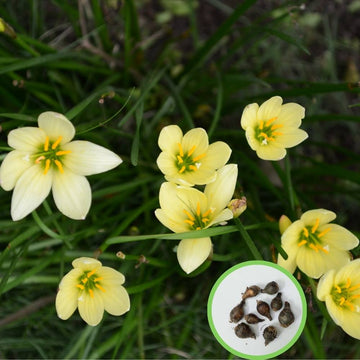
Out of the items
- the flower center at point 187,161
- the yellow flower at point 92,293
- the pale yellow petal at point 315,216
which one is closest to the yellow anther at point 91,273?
the yellow flower at point 92,293

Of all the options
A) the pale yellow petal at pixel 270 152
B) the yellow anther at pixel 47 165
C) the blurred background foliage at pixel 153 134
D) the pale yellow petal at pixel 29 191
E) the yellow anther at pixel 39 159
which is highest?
the yellow anther at pixel 39 159

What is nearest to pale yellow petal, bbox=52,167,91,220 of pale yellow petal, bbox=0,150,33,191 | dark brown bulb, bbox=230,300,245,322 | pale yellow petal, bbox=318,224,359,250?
pale yellow petal, bbox=0,150,33,191

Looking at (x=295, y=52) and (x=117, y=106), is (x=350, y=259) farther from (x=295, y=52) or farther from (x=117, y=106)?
(x=295, y=52)

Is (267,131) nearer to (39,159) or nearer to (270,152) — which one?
(270,152)

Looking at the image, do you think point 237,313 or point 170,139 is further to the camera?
point 170,139

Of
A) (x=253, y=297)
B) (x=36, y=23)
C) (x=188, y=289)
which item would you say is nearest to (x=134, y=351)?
(x=188, y=289)

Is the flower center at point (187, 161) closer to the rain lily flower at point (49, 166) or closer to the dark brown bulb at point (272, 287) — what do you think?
the rain lily flower at point (49, 166)

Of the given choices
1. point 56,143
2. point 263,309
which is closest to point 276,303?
point 263,309
